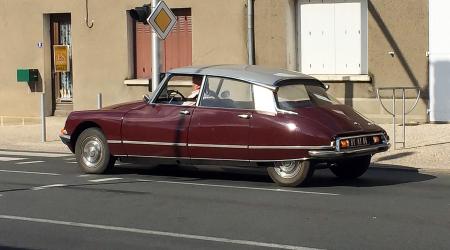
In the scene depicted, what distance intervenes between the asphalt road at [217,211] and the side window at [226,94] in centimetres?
116

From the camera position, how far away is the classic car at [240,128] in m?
9.61

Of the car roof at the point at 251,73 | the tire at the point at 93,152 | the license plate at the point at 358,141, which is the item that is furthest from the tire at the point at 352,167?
the tire at the point at 93,152

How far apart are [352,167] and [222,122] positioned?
84.3 inches

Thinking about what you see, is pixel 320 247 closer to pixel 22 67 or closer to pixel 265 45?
pixel 265 45

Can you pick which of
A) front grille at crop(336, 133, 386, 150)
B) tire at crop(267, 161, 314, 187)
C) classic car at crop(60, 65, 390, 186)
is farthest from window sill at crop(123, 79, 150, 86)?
front grille at crop(336, 133, 386, 150)

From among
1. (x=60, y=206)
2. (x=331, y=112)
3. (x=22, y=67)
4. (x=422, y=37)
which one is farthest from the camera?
(x=22, y=67)

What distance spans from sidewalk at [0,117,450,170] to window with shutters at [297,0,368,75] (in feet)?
6.46

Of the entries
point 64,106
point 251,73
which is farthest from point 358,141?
point 64,106

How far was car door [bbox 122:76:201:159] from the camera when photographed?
10438mm

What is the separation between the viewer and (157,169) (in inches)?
477

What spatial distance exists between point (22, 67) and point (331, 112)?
14.1 metres

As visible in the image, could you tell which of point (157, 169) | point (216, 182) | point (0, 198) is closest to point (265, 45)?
point (157, 169)

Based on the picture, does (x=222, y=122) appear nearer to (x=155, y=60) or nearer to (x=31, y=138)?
(x=155, y=60)

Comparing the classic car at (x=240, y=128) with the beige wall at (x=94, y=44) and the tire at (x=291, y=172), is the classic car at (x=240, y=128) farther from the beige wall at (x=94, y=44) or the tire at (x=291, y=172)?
the beige wall at (x=94, y=44)
